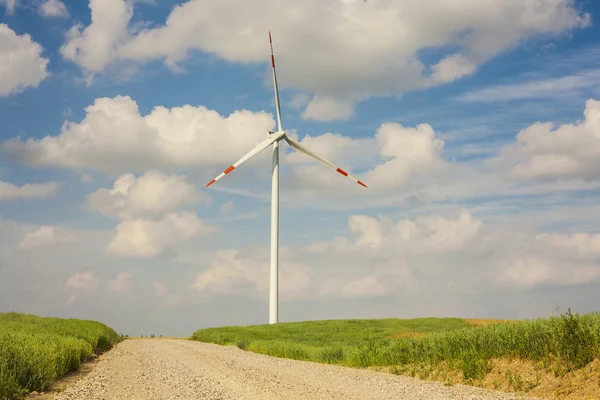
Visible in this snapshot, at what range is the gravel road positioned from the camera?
17781 millimetres

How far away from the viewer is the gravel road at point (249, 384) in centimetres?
1778

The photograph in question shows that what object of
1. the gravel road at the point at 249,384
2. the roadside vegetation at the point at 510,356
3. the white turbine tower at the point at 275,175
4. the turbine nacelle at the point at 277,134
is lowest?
the gravel road at the point at 249,384

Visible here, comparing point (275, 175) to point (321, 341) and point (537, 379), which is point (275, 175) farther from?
point (537, 379)

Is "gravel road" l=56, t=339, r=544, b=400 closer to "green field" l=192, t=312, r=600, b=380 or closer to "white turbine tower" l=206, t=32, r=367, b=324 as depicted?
"green field" l=192, t=312, r=600, b=380

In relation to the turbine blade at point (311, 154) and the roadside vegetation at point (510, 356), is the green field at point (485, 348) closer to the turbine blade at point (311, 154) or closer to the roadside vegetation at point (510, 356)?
the roadside vegetation at point (510, 356)

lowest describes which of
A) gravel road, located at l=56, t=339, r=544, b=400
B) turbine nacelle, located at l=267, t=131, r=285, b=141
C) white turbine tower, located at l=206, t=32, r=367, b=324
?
gravel road, located at l=56, t=339, r=544, b=400

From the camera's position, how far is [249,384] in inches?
781

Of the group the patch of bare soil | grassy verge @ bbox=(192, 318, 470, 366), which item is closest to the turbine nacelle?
grassy verge @ bbox=(192, 318, 470, 366)

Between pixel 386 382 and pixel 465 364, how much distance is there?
3.64m

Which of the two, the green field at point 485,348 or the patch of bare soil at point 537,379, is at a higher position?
the green field at point 485,348

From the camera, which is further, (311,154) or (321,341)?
(311,154)

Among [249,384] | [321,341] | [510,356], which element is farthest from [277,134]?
[249,384]

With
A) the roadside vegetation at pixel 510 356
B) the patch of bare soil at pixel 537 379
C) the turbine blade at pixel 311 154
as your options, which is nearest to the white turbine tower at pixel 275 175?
the turbine blade at pixel 311 154

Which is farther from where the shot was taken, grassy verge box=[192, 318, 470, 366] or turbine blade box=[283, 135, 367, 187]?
turbine blade box=[283, 135, 367, 187]
